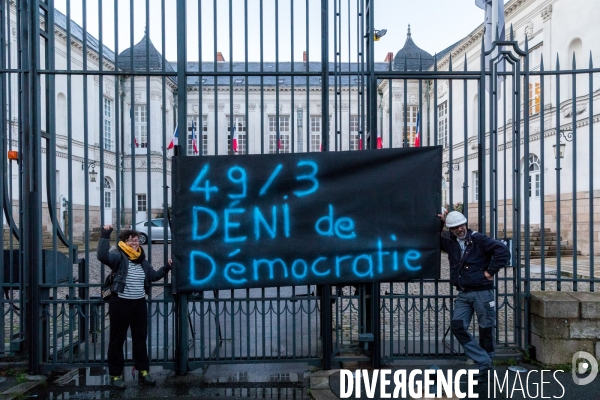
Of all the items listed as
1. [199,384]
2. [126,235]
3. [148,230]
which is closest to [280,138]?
[148,230]

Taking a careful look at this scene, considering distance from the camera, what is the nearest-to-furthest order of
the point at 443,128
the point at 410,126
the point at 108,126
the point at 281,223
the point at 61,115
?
1. the point at 281,223
2. the point at 410,126
3. the point at 443,128
4. the point at 61,115
5. the point at 108,126

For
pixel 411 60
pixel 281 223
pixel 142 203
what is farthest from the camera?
pixel 142 203

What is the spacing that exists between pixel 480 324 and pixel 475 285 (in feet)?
1.47

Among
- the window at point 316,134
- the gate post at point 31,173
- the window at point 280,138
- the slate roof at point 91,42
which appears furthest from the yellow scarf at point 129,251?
the window at point 316,134

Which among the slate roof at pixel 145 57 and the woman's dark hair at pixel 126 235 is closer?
the woman's dark hair at pixel 126 235

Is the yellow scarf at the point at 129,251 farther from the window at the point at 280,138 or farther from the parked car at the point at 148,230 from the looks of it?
the window at the point at 280,138

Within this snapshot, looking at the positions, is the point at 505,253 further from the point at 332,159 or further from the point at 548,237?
the point at 548,237

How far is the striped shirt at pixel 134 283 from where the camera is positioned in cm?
493

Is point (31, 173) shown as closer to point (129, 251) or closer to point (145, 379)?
point (129, 251)

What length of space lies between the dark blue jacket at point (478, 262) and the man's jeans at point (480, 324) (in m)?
0.10

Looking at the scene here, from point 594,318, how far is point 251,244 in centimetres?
389

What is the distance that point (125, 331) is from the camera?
16.4 feet

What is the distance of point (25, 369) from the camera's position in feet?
17.5

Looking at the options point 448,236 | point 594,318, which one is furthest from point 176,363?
point 594,318
